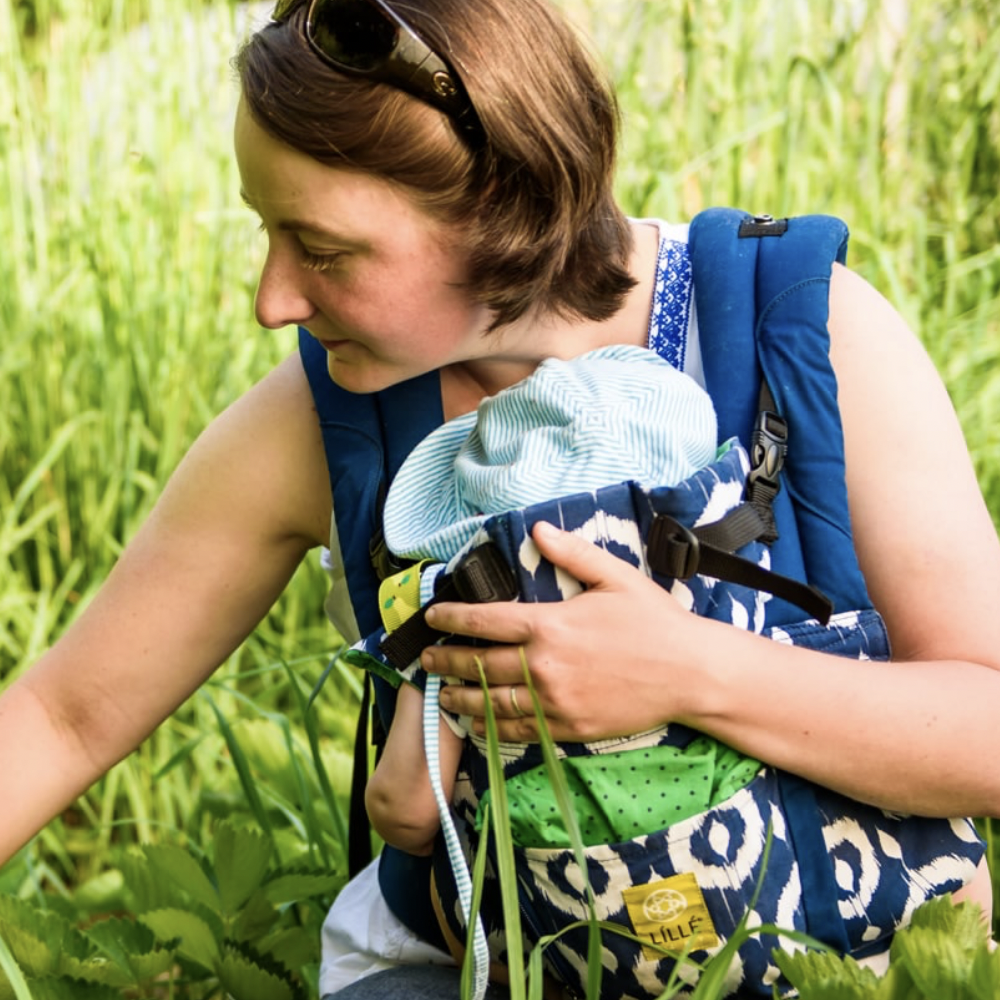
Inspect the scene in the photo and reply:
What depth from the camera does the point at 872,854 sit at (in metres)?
1.46

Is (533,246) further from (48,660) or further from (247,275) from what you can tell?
(247,275)

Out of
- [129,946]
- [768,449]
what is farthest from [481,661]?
[129,946]

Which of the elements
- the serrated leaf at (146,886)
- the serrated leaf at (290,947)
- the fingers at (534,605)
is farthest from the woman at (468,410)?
the serrated leaf at (146,886)

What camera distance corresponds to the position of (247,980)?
176 cm

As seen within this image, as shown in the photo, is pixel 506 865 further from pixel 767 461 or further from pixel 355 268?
pixel 355 268

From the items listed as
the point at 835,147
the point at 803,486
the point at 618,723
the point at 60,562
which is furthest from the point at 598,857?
the point at 835,147

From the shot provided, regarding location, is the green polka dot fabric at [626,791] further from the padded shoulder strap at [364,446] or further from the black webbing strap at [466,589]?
the padded shoulder strap at [364,446]

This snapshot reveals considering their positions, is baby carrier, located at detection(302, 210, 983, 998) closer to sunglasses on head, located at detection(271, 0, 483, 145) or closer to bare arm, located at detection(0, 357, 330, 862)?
bare arm, located at detection(0, 357, 330, 862)

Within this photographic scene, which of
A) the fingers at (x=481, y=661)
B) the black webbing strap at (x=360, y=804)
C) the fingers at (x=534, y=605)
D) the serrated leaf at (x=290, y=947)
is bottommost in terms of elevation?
the serrated leaf at (x=290, y=947)

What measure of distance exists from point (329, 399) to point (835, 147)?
2.23 m

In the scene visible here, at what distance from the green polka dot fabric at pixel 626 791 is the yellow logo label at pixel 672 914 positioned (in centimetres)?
6

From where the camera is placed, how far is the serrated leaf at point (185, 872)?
197cm

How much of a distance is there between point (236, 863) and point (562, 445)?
0.86 meters

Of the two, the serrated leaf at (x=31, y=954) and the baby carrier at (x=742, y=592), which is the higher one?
the baby carrier at (x=742, y=592)
